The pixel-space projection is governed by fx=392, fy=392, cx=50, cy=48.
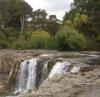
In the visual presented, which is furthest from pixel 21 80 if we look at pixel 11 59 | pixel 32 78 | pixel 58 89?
pixel 58 89

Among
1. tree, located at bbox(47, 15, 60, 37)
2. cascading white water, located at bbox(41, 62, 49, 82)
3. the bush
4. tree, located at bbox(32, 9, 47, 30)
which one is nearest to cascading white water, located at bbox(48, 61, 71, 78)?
cascading white water, located at bbox(41, 62, 49, 82)

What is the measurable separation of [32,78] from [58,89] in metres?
9.09

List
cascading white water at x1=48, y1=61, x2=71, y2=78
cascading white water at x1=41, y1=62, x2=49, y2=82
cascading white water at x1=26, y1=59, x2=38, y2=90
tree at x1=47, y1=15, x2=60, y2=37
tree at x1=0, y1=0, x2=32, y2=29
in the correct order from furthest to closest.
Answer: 1. tree at x1=47, y1=15, x2=60, y2=37
2. tree at x1=0, y1=0, x2=32, y2=29
3. cascading white water at x1=26, y1=59, x2=38, y2=90
4. cascading white water at x1=41, y1=62, x2=49, y2=82
5. cascading white water at x1=48, y1=61, x2=71, y2=78

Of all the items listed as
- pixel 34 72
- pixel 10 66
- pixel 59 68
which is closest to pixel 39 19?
pixel 10 66

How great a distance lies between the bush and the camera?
3825 cm

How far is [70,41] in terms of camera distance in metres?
38.2

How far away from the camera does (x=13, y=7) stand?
53.3m

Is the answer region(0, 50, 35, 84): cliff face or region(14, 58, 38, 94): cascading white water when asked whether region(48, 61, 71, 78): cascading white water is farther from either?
region(0, 50, 35, 84): cliff face

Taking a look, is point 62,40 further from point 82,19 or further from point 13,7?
point 13,7

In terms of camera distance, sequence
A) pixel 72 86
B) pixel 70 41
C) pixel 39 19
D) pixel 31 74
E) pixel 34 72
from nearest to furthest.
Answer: pixel 72 86 → pixel 34 72 → pixel 31 74 → pixel 70 41 → pixel 39 19

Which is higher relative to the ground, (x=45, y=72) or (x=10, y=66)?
(x=45, y=72)

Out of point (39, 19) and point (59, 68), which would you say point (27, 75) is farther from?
point (39, 19)

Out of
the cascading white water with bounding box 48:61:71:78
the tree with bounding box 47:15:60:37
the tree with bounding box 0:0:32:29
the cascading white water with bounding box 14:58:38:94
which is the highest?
the tree with bounding box 0:0:32:29

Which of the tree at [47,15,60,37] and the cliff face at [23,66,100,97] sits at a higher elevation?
the tree at [47,15,60,37]
